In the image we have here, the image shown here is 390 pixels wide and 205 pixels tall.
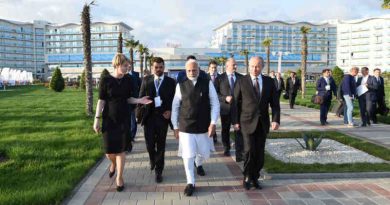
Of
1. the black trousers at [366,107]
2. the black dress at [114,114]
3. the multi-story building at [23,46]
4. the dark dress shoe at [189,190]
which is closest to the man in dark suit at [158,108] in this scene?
the black dress at [114,114]

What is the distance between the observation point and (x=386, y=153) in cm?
792

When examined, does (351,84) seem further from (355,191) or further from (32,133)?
(32,133)

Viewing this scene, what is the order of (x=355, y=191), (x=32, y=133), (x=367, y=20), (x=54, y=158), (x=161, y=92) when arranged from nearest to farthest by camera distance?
(x=355, y=191) < (x=161, y=92) < (x=54, y=158) < (x=32, y=133) < (x=367, y=20)

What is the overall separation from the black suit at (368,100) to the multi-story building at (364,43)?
119 m

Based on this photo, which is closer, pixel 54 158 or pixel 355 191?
pixel 355 191

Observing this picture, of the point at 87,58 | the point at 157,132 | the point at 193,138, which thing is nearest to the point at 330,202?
the point at 193,138

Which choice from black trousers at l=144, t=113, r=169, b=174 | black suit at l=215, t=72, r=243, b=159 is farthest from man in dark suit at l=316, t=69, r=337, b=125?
black trousers at l=144, t=113, r=169, b=174

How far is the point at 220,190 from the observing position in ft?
18.5

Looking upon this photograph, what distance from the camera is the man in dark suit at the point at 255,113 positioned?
18.7ft

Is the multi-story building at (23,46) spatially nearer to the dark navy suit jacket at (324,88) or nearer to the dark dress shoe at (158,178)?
the dark navy suit jacket at (324,88)

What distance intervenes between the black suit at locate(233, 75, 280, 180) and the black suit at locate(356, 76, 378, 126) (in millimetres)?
7481

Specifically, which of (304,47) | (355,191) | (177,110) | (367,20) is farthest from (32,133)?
(367,20)

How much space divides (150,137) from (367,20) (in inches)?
5663

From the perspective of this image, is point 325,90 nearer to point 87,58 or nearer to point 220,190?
point 220,190
